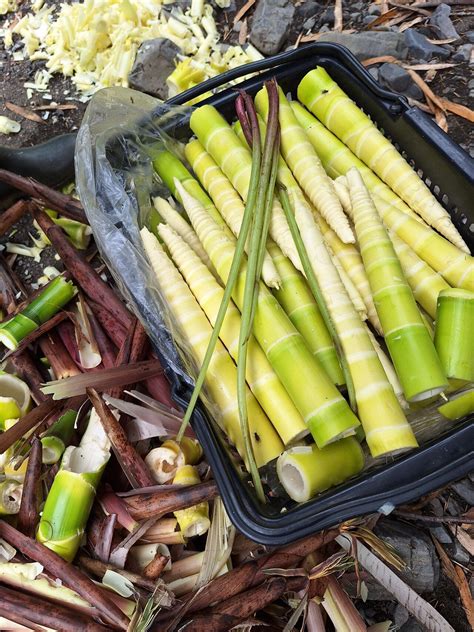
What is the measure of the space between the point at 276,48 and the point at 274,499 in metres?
2.15

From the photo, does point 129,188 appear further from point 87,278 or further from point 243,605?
point 243,605

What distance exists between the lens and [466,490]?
1.62m

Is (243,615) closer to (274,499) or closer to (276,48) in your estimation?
(274,499)

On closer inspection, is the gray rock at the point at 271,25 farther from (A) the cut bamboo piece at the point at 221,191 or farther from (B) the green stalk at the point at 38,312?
(B) the green stalk at the point at 38,312

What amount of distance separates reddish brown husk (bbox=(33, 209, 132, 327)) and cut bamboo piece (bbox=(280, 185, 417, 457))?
684 millimetres

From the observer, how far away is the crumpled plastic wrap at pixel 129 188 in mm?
1472

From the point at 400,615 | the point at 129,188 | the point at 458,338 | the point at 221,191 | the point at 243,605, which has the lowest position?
the point at 400,615

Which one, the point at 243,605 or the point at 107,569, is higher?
the point at 107,569

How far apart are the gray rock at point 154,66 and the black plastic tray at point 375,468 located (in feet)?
2.37

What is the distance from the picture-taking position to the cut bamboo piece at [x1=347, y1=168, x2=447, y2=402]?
112 centimetres

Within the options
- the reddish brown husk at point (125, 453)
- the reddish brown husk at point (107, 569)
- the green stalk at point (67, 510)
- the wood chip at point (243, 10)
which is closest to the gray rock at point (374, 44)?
the wood chip at point (243, 10)

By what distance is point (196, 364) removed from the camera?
1393mm

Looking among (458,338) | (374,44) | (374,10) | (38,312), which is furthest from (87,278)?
(374,10)

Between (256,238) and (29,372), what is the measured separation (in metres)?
0.85
